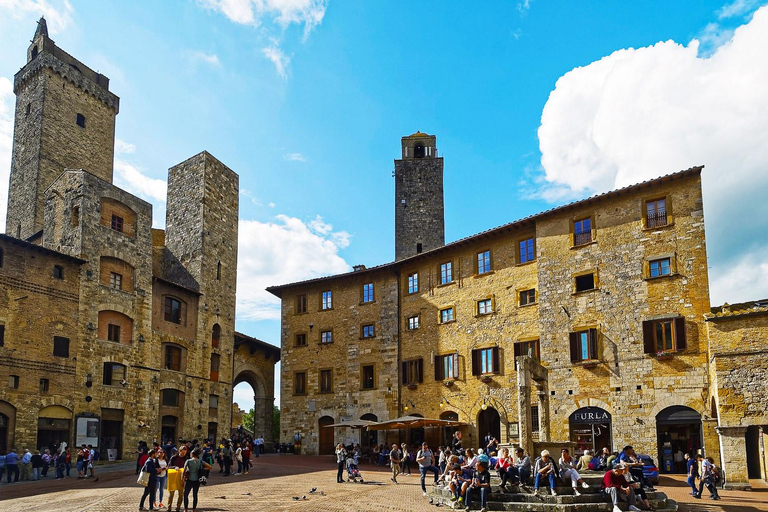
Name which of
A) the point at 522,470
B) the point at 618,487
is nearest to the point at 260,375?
the point at 522,470

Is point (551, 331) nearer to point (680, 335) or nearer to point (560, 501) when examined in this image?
point (680, 335)

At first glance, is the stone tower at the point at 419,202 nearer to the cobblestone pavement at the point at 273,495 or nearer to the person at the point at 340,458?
the cobblestone pavement at the point at 273,495

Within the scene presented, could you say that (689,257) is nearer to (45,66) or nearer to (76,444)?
(76,444)

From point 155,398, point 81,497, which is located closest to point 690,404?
point 81,497

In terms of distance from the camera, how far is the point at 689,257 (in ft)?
97.3

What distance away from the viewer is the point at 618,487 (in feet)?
57.1

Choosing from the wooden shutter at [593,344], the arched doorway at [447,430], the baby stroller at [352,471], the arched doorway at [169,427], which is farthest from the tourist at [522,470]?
the arched doorway at [169,427]

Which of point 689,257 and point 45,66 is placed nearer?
point 689,257

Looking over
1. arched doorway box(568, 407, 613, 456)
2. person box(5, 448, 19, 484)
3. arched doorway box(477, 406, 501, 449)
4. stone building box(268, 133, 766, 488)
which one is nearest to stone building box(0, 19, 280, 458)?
person box(5, 448, 19, 484)

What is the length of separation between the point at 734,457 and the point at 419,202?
36124mm

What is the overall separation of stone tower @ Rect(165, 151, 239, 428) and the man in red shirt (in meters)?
29.3

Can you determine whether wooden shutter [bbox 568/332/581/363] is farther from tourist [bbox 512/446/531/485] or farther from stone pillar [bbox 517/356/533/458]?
tourist [bbox 512/446/531/485]

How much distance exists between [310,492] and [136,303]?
1909 centimetres

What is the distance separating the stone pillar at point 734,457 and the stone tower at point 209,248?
95.0 feet
